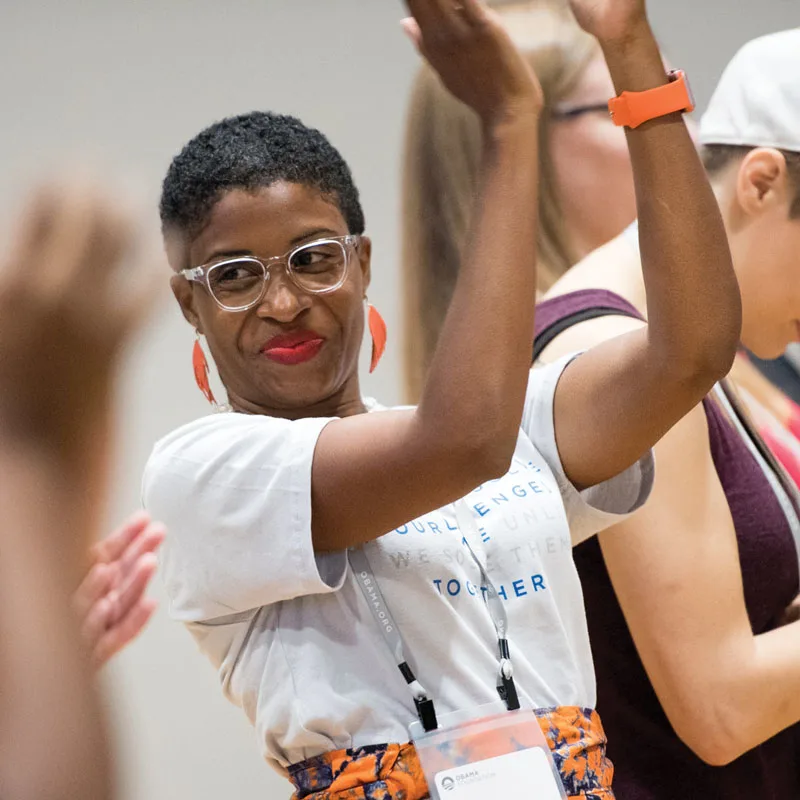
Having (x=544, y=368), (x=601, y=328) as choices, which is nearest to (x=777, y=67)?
(x=601, y=328)

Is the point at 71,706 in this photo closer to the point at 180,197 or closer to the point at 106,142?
the point at 180,197

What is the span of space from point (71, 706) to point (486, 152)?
26.0 inches

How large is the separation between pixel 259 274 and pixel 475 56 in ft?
0.97

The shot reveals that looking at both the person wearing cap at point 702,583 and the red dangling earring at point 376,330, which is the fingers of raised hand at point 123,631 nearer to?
the red dangling earring at point 376,330

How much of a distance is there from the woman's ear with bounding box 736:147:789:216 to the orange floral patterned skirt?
89 cm

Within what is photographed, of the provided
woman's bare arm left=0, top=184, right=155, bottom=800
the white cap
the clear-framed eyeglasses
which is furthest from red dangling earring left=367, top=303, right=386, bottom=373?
woman's bare arm left=0, top=184, right=155, bottom=800

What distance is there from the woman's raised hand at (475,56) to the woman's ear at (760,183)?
31.1 inches

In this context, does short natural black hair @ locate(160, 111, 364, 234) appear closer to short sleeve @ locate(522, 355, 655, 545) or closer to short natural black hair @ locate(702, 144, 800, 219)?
short sleeve @ locate(522, 355, 655, 545)

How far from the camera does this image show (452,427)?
1076 mm

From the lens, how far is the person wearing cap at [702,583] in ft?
5.18

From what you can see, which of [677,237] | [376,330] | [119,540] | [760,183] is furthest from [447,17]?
[760,183]

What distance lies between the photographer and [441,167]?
2113 mm

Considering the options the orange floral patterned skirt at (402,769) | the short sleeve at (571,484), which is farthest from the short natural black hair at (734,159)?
the orange floral patterned skirt at (402,769)

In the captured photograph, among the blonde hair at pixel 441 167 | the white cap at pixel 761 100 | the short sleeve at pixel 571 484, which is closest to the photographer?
the short sleeve at pixel 571 484
